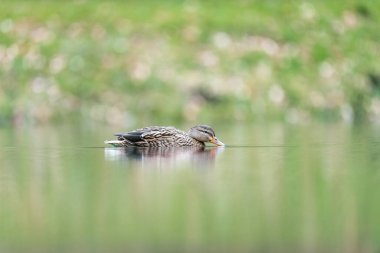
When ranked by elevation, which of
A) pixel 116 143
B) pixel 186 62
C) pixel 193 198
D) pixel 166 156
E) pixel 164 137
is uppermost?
pixel 186 62

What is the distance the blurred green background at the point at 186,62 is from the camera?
37000 mm

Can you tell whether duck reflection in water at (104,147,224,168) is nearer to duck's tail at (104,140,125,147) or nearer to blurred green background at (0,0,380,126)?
duck's tail at (104,140,125,147)

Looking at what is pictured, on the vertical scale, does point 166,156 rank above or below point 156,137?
below

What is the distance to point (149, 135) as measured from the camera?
2472 cm

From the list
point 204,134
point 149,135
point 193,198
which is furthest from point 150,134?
point 193,198

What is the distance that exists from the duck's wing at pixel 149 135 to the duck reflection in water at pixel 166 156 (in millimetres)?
161

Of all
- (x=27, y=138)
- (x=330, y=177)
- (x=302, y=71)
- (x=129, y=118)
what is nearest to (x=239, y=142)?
(x=27, y=138)

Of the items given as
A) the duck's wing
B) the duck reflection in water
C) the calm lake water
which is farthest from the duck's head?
the duck's wing

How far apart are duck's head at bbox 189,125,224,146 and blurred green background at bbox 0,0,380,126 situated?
11.1m

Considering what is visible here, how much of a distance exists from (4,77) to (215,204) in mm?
24839

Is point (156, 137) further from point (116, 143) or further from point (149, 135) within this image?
point (116, 143)

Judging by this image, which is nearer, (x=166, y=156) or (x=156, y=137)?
(x=166, y=156)

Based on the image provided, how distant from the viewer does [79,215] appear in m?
13.9

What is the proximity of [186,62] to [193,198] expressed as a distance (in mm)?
23551
